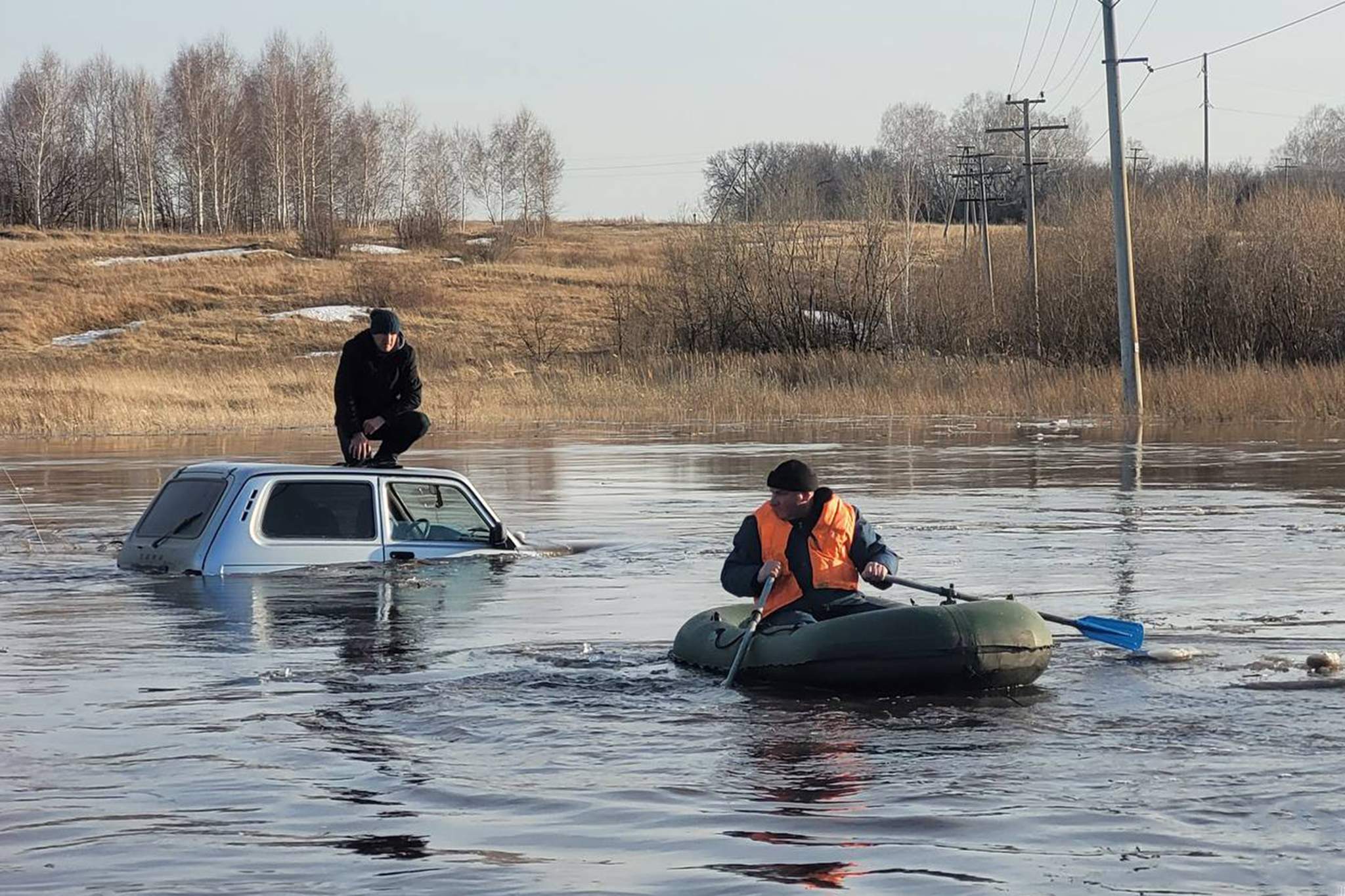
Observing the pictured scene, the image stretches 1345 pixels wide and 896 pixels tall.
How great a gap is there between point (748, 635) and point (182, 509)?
622 cm

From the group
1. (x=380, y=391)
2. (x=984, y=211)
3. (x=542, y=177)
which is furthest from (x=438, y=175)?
(x=380, y=391)

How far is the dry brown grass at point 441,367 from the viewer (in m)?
45.2

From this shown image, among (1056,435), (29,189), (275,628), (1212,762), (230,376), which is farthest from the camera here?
(29,189)

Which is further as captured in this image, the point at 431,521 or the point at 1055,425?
the point at 1055,425

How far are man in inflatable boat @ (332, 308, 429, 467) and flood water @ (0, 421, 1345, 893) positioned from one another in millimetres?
1418

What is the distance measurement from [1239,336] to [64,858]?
46940 mm

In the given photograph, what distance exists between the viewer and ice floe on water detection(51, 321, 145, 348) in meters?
84.3

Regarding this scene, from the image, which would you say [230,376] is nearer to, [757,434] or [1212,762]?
[757,434]

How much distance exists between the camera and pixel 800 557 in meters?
12.0

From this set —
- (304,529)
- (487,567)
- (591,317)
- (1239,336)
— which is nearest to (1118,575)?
(487,567)

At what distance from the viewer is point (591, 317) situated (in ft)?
289

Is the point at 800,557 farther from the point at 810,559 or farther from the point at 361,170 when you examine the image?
the point at 361,170

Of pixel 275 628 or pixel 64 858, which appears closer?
pixel 64 858

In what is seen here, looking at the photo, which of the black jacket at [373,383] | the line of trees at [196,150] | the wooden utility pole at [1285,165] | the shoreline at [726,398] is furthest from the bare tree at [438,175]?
the black jacket at [373,383]
